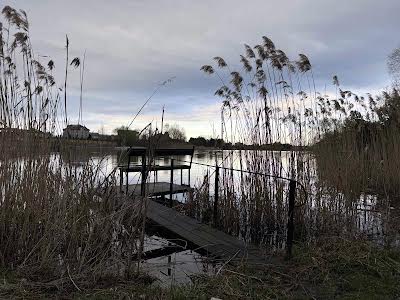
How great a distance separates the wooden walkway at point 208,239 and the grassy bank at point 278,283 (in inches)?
12.5

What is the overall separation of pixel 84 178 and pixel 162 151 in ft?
13.8

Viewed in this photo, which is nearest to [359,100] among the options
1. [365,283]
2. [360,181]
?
[360,181]

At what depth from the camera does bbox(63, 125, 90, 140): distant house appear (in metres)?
4.44

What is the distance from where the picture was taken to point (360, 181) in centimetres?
649

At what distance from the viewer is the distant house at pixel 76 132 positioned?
4441mm

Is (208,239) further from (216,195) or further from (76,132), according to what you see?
(76,132)

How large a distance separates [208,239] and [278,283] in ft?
5.01

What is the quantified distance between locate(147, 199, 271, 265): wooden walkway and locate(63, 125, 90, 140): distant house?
1.08 meters

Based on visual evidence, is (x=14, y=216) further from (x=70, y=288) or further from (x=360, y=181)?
(x=360, y=181)

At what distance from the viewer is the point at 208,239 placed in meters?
4.89

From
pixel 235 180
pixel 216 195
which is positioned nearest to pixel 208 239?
pixel 216 195

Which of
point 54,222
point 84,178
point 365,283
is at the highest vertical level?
point 84,178

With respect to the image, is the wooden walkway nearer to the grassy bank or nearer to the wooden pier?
the wooden pier

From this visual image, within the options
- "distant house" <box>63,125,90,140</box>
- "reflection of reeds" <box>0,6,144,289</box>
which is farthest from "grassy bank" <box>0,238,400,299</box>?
"distant house" <box>63,125,90,140</box>
